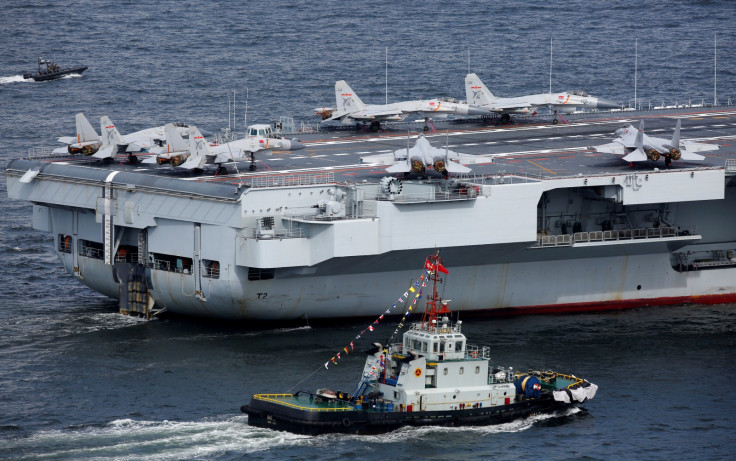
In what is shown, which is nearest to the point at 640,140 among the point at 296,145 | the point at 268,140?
the point at 296,145

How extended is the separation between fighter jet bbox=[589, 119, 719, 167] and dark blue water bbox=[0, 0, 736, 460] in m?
7.33

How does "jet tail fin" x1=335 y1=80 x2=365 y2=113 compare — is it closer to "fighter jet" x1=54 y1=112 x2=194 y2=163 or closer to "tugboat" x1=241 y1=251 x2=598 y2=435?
"fighter jet" x1=54 y1=112 x2=194 y2=163

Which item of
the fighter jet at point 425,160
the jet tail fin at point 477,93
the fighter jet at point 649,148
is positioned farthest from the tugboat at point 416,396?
the jet tail fin at point 477,93

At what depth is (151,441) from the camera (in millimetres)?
53281

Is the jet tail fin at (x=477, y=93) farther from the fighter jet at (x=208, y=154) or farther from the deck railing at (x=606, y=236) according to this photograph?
the fighter jet at (x=208, y=154)

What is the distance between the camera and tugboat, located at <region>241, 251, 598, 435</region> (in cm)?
5419

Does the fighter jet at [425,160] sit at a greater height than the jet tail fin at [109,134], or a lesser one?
lesser

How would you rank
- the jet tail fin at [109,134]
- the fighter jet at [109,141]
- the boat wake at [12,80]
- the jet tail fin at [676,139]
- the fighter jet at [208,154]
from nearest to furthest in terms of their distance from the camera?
the fighter jet at [208,154], the jet tail fin at [676,139], the fighter jet at [109,141], the jet tail fin at [109,134], the boat wake at [12,80]

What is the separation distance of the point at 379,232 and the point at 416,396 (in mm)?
13382

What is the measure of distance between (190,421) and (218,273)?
1371 cm

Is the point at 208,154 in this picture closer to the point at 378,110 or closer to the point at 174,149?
the point at 174,149

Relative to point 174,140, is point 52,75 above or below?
above

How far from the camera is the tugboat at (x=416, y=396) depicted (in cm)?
5419

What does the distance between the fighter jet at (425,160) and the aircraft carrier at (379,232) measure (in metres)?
0.64
